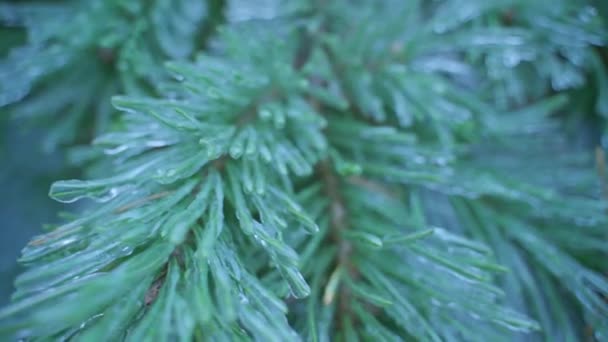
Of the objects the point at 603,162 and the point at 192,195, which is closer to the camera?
the point at 192,195

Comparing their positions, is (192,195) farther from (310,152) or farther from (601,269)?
(601,269)

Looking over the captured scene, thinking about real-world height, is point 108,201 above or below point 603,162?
above

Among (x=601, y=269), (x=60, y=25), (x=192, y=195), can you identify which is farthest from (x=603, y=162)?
(x=60, y=25)

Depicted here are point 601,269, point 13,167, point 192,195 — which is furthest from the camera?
point 13,167

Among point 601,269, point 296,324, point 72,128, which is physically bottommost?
point 601,269

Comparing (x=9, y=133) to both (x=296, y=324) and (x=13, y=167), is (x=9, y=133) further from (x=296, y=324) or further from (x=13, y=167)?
(x=296, y=324)

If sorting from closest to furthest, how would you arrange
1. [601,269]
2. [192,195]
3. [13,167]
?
1. [192,195]
2. [601,269]
3. [13,167]
